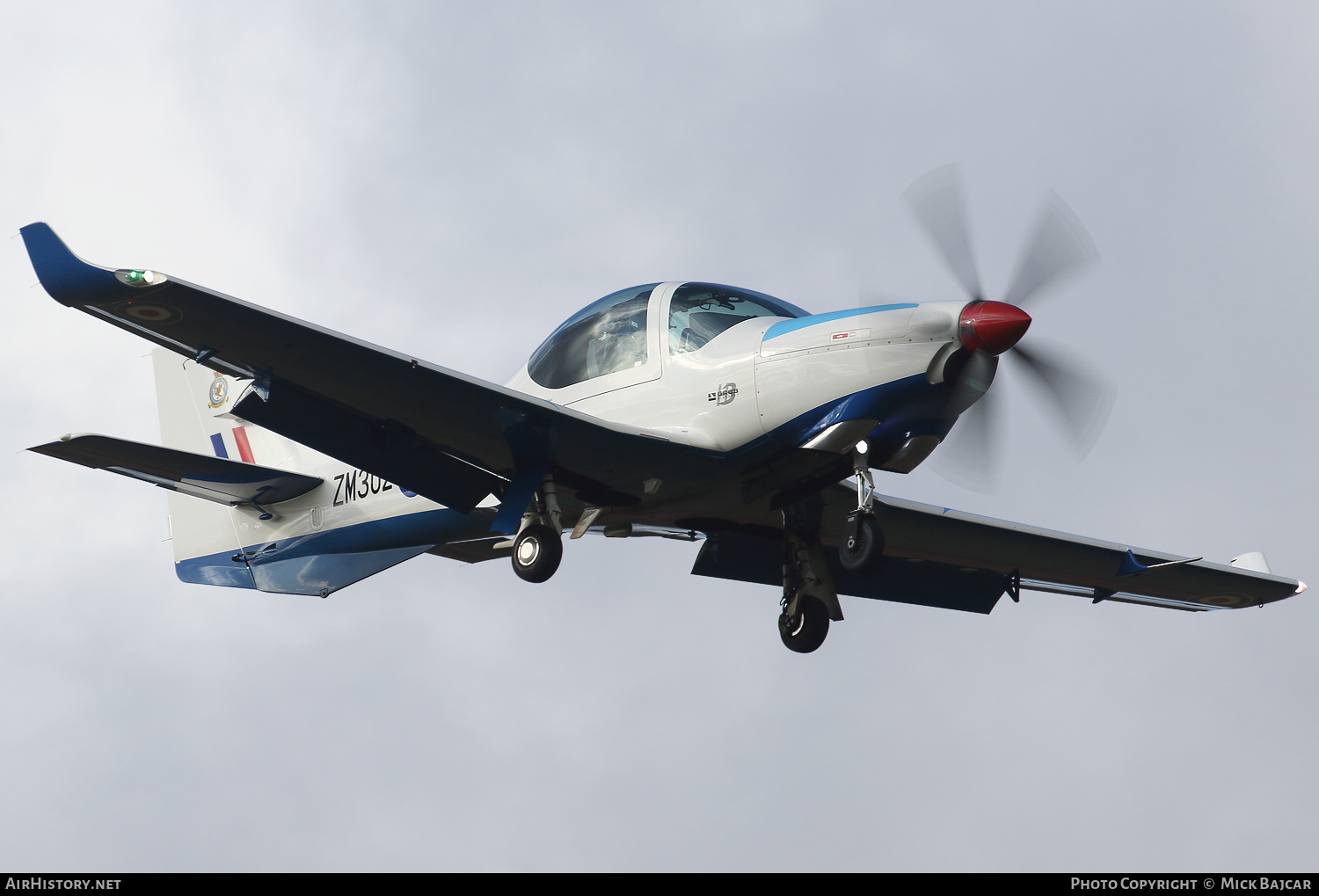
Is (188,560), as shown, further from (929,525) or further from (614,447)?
(929,525)

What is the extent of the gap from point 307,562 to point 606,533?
15.1ft

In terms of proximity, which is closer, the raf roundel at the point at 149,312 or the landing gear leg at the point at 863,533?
the raf roundel at the point at 149,312

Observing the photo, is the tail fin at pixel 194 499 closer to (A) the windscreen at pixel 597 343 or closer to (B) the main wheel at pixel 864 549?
(A) the windscreen at pixel 597 343

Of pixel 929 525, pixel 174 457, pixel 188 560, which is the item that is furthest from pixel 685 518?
pixel 188 560

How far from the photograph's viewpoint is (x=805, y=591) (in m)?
16.4

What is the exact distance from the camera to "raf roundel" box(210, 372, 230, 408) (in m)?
21.0

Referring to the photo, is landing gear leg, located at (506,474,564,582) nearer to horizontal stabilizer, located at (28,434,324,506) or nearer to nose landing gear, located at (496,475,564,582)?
nose landing gear, located at (496,475,564,582)

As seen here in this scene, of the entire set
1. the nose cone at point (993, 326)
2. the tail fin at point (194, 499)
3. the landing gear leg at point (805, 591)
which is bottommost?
the landing gear leg at point (805, 591)

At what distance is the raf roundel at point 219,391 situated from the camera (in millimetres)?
20953

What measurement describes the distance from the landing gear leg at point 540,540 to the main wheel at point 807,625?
357cm

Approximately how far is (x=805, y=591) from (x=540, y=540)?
386 centimetres

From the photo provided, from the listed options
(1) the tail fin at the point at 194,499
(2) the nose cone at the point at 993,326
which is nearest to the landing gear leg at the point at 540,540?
(2) the nose cone at the point at 993,326

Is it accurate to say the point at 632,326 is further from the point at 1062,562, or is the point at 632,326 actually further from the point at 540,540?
the point at 1062,562

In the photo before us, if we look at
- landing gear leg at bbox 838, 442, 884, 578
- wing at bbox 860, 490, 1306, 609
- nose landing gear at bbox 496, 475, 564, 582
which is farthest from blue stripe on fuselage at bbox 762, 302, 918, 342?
wing at bbox 860, 490, 1306, 609
